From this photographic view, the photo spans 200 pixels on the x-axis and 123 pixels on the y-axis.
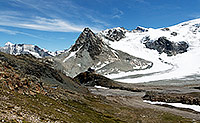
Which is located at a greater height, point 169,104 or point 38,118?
point 38,118

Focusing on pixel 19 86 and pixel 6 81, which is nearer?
pixel 6 81

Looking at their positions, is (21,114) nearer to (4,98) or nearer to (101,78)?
(4,98)

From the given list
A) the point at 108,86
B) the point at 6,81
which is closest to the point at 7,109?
the point at 6,81

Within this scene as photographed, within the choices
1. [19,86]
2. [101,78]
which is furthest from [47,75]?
[101,78]

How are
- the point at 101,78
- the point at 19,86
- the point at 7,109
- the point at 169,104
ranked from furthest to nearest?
1. the point at 101,78
2. the point at 169,104
3. the point at 19,86
4. the point at 7,109

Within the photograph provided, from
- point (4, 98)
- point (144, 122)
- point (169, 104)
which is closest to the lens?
→ point (4, 98)

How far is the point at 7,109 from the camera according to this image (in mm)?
18641

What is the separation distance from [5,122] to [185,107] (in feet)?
251

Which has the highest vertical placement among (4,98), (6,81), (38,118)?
(6,81)

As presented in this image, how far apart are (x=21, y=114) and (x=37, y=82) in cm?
2083

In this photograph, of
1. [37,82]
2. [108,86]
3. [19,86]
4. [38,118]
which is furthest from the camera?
[108,86]

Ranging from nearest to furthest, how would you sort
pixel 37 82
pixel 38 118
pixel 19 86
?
pixel 38 118 → pixel 19 86 → pixel 37 82

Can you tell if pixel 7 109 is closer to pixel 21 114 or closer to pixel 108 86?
pixel 21 114

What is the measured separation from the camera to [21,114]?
18.8m
